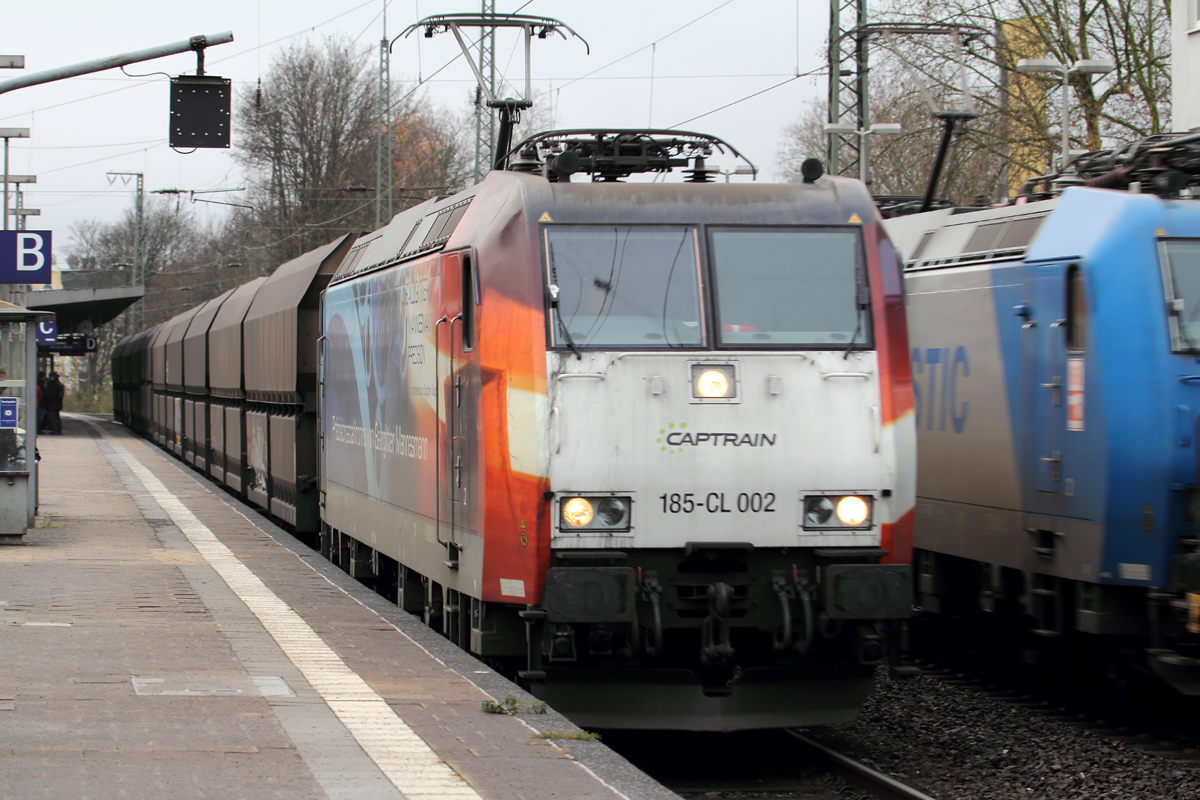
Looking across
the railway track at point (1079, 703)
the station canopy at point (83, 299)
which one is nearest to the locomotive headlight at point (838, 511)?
the railway track at point (1079, 703)

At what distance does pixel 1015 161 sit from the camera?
102ft

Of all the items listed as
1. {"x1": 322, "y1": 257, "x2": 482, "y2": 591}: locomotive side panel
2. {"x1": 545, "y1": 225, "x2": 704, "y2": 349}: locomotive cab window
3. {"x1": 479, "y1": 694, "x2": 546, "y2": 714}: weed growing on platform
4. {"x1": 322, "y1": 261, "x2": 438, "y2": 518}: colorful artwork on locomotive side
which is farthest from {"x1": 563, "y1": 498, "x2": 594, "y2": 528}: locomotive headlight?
{"x1": 322, "y1": 261, "x2": 438, "y2": 518}: colorful artwork on locomotive side

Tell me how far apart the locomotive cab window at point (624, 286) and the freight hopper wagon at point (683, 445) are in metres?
0.01

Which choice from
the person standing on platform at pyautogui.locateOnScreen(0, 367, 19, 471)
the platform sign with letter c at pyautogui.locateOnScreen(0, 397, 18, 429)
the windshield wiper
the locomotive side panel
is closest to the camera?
the windshield wiper

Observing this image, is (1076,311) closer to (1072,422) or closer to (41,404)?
(1072,422)

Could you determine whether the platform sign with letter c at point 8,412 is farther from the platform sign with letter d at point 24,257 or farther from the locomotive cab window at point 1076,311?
the locomotive cab window at point 1076,311

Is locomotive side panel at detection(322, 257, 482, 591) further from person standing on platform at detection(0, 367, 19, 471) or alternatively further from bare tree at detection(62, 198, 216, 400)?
bare tree at detection(62, 198, 216, 400)

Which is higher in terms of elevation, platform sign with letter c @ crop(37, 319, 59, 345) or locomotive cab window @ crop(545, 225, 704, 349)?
platform sign with letter c @ crop(37, 319, 59, 345)

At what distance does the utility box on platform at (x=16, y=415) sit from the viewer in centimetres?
1462

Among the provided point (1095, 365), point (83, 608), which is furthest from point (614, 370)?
point (83, 608)

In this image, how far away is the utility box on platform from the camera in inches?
576

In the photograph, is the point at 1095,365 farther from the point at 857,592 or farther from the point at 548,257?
the point at 548,257

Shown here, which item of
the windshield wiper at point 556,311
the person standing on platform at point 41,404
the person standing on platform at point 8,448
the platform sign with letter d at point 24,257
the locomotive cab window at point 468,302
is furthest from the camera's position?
the person standing on platform at point 41,404

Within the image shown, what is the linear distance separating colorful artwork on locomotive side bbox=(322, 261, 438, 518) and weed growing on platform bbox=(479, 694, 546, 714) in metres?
2.04
